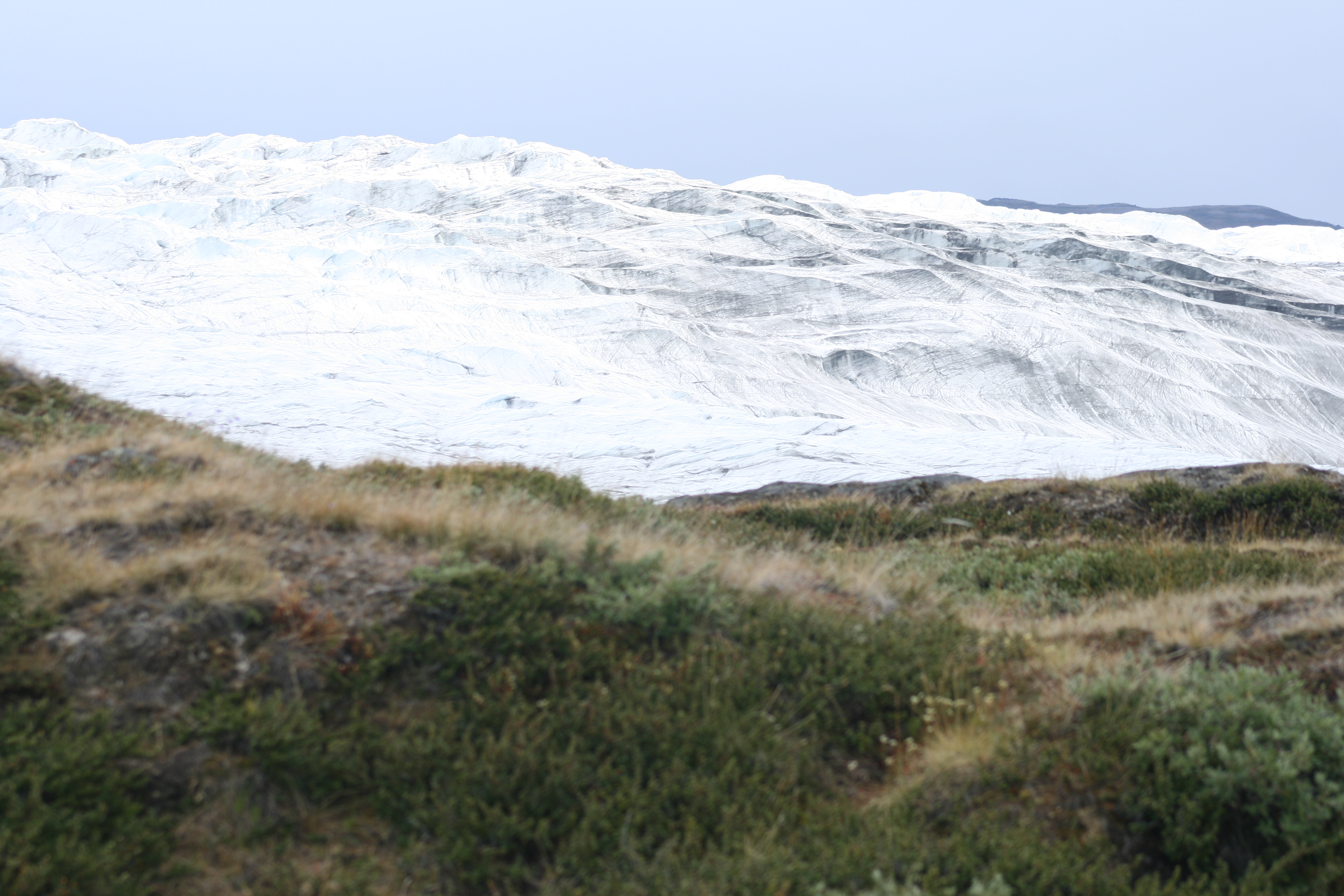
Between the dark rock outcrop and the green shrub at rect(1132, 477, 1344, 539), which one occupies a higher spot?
the green shrub at rect(1132, 477, 1344, 539)

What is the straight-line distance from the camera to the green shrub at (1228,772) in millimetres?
3854

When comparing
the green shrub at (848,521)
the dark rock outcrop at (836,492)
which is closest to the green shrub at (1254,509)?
the green shrub at (848,521)

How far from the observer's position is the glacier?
2531cm

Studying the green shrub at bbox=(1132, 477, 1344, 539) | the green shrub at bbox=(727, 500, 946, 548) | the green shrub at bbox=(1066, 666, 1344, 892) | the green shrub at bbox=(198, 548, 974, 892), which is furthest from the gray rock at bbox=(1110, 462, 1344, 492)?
the green shrub at bbox=(198, 548, 974, 892)

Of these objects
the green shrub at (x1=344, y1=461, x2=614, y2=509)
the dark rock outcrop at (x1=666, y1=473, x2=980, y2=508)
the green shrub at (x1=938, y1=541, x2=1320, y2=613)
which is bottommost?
the dark rock outcrop at (x1=666, y1=473, x2=980, y2=508)

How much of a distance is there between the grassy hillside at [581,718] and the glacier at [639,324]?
→ 1348 centimetres

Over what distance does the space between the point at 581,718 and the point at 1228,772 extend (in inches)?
120

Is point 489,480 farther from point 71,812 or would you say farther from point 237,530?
point 71,812

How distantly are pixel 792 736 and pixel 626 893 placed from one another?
53.6 inches

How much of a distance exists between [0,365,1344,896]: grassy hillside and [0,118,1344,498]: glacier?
44.2 ft

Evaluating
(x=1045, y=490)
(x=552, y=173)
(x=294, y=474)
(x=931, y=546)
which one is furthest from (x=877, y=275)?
(x=294, y=474)

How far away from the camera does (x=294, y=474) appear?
785cm

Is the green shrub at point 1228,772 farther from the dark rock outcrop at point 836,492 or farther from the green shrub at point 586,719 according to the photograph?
the dark rock outcrop at point 836,492

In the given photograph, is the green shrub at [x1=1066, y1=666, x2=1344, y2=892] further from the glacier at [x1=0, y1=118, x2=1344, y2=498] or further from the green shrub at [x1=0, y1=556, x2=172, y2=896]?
the glacier at [x1=0, y1=118, x2=1344, y2=498]
